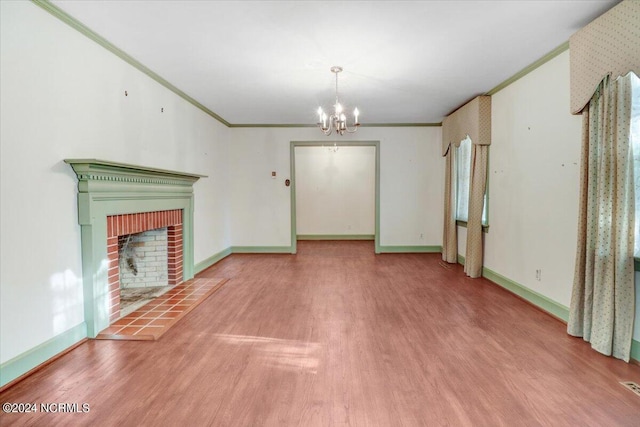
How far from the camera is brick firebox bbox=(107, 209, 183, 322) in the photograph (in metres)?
2.87

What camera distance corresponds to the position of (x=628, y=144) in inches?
87.0

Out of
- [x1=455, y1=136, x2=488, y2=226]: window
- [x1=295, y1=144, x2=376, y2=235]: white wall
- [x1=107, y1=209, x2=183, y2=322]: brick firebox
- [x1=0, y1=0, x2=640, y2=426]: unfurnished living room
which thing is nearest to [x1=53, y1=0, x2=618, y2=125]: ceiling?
[x1=0, y1=0, x2=640, y2=426]: unfurnished living room

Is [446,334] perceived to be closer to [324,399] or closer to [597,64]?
[324,399]

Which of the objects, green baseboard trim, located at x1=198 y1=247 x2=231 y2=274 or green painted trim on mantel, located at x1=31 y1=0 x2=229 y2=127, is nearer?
green painted trim on mantel, located at x1=31 y1=0 x2=229 y2=127

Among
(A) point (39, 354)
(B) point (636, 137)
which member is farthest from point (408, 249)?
(A) point (39, 354)

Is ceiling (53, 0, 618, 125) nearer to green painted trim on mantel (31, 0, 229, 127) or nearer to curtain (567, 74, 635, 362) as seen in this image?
green painted trim on mantel (31, 0, 229, 127)

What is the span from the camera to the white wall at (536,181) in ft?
9.64

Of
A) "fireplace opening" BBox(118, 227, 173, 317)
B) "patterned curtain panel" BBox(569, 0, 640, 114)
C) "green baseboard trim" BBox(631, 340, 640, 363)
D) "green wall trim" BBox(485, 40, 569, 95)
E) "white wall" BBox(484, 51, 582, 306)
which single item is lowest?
"green baseboard trim" BBox(631, 340, 640, 363)

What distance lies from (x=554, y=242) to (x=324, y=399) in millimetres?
2747

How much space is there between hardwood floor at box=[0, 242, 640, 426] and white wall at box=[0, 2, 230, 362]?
465mm

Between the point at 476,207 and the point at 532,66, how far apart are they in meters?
1.85

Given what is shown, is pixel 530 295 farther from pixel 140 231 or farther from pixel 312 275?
pixel 140 231

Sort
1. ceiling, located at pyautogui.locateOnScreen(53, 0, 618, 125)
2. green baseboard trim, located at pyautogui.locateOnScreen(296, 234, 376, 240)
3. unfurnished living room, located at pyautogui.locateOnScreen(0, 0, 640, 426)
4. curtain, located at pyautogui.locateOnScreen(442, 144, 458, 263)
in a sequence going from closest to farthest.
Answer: unfurnished living room, located at pyautogui.locateOnScreen(0, 0, 640, 426) → ceiling, located at pyautogui.locateOnScreen(53, 0, 618, 125) → curtain, located at pyautogui.locateOnScreen(442, 144, 458, 263) → green baseboard trim, located at pyautogui.locateOnScreen(296, 234, 376, 240)

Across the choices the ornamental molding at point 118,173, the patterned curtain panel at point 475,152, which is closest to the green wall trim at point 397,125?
the patterned curtain panel at point 475,152
